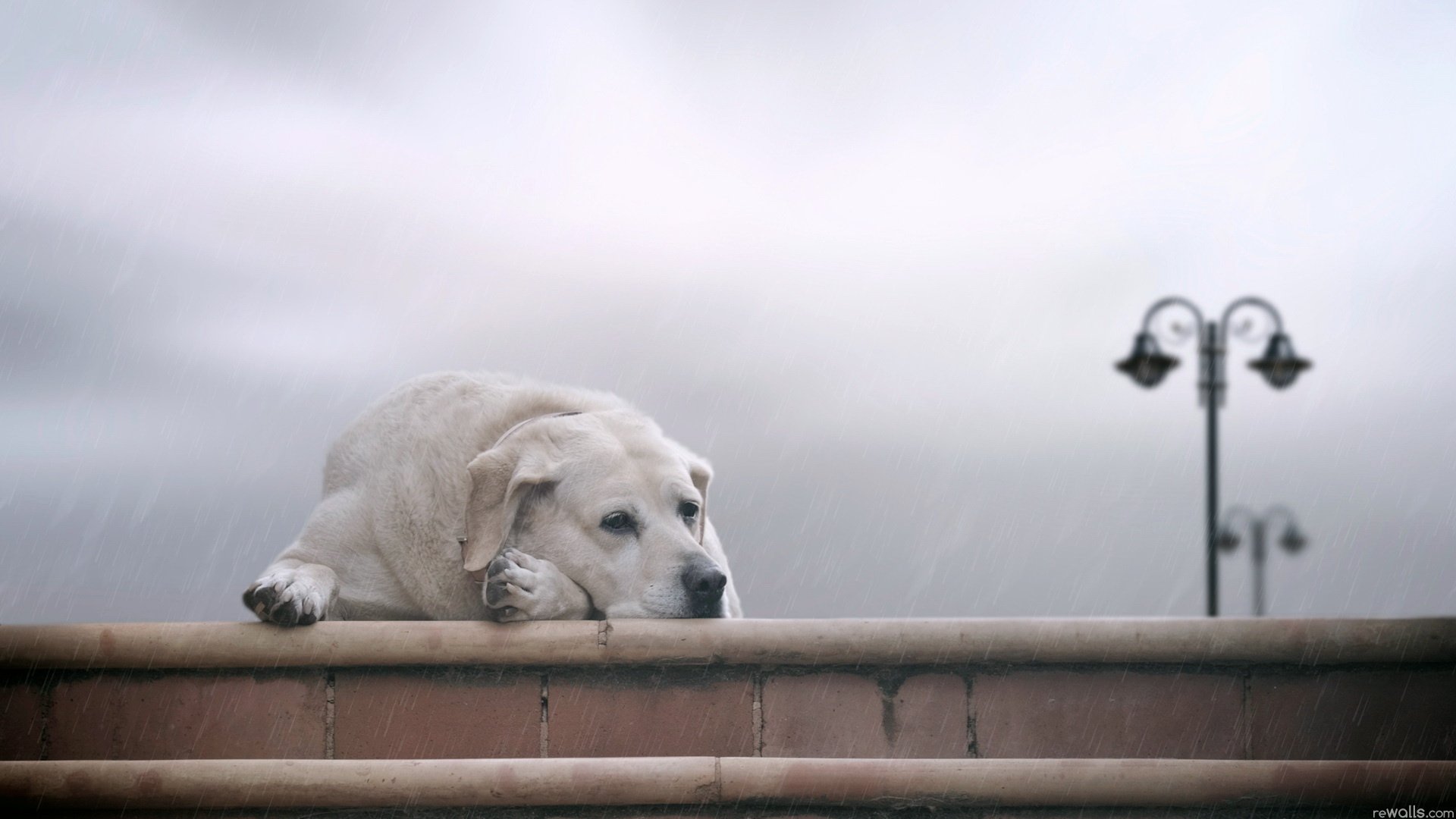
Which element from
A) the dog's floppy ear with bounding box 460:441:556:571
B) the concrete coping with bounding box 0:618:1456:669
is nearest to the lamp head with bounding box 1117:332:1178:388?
the concrete coping with bounding box 0:618:1456:669

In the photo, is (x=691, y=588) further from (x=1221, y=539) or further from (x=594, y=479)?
(x=1221, y=539)

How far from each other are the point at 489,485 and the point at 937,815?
2159 mm

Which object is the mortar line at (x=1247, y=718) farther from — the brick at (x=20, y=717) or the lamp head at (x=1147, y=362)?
the lamp head at (x=1147, y=362)

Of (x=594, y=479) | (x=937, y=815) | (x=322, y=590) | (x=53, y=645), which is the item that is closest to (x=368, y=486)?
(x=322, y=590)

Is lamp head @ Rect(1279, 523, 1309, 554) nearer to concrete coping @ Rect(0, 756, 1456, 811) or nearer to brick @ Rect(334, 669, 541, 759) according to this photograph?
concrete coping @ Rect(0, 756, 1456, 811)

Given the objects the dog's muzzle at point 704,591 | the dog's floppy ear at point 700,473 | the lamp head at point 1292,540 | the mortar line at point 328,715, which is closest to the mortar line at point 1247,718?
the dog's muzzle at point 704,591

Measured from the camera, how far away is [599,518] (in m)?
4.54

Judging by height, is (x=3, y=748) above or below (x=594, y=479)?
below

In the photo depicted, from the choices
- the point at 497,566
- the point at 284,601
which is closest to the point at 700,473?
the point at 497,566

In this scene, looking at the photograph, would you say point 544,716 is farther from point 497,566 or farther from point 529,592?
point 497,566

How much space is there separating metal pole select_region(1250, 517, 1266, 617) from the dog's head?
425 inches

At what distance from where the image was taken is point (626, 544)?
4523mm

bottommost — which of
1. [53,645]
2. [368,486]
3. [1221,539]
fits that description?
[1221,539]

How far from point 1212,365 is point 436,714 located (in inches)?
364
